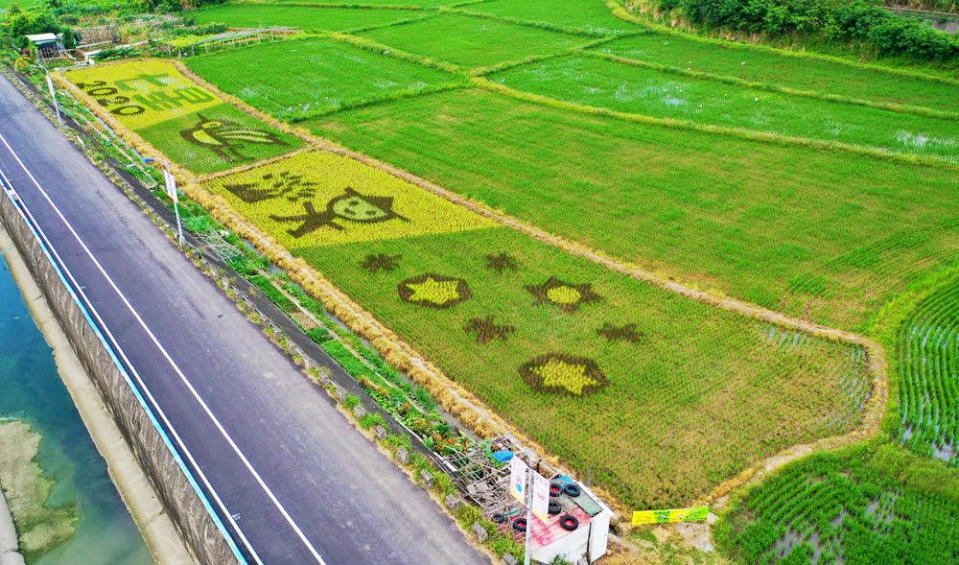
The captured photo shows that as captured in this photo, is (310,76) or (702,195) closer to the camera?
(702,195)

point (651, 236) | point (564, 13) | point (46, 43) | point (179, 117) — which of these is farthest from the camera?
point (564, 13)

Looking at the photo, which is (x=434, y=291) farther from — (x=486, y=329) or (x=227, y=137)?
(x=227, y=137)

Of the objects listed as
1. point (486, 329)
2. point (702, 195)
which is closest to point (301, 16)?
point (702, 195)

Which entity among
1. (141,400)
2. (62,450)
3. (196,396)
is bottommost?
(62,450)

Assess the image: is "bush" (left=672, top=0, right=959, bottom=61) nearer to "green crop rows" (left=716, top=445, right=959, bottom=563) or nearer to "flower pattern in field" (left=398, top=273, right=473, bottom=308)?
"green crop rows" (left=716, top=445, right=959, bottom=563)

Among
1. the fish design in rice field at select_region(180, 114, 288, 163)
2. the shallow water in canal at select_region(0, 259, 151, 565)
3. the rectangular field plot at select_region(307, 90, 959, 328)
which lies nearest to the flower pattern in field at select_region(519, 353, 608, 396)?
the rectangular field plot at select_region(307, 90, 959, 328)

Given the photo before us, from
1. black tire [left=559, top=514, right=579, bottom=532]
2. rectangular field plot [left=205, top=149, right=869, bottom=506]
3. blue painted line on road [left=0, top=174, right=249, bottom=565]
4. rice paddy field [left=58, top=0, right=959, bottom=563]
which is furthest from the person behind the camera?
rectangular field plot [left=205, top=149, right=869, bottom=506]

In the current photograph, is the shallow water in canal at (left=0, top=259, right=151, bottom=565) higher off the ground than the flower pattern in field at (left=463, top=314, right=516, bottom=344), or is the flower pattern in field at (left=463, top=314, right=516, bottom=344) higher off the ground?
the flower pattern in field at (left=463, top=314, right=516, bottom=344)
